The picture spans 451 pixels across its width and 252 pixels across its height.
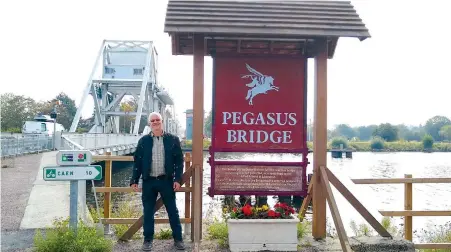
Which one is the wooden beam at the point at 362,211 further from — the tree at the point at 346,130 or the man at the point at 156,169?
the tree at the point at 346,130

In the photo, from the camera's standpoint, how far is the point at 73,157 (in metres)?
4.70

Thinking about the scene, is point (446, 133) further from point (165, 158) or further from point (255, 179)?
point (165, 158)

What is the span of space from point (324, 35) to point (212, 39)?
1556 mm

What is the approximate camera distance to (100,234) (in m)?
4.82

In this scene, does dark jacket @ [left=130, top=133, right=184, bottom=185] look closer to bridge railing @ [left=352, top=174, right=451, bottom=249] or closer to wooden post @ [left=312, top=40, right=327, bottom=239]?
wooden post @ [left=312, top=40, right=327, bottom=239]

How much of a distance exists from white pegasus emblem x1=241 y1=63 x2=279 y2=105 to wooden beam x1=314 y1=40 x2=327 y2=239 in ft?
2.22

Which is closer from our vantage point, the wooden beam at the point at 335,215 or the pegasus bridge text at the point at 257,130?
the wooden beam at the point at 335,215

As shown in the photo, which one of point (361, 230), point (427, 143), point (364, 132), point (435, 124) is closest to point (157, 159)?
point (361, 230)

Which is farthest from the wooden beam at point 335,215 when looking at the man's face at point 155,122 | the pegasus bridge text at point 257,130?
the man's face at point 155,122

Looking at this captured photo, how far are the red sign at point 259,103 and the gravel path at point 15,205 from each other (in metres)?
2.90

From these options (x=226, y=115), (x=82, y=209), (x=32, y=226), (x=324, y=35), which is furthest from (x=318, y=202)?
(x=32, y=226)

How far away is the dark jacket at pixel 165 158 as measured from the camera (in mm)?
5000

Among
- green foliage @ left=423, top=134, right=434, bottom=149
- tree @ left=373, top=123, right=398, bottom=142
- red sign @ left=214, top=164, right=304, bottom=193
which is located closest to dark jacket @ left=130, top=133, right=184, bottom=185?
red sign @ left=214, top=164, right=304, bottom=193

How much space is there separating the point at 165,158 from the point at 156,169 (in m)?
0.17
